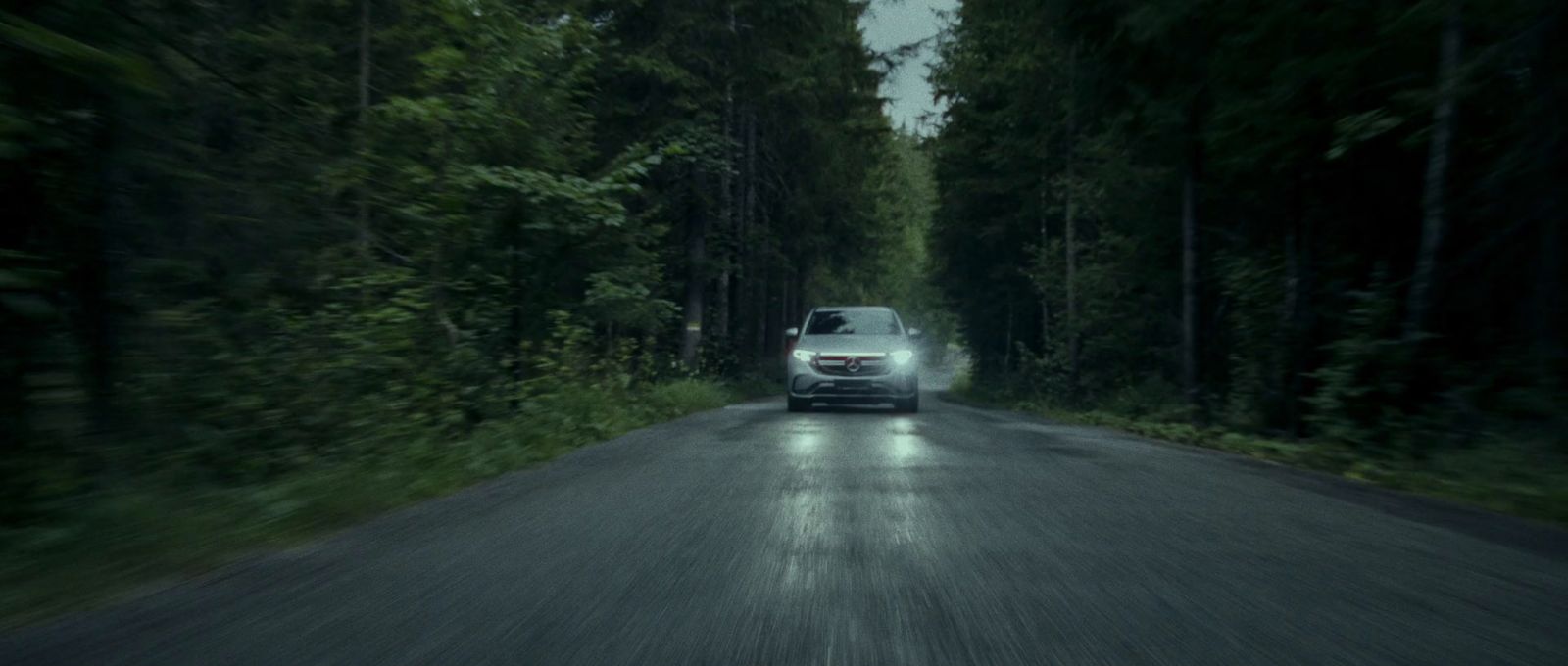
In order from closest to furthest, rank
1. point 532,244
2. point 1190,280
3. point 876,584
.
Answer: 1. point 876,584
2. point 532,244
3. point 1190,280

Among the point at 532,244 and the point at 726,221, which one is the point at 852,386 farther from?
the point at 726,221

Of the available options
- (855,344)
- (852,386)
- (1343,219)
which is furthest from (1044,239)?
(1343,219)

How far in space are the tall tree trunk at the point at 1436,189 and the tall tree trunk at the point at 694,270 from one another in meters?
17.9

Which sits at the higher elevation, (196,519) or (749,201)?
(749,201)

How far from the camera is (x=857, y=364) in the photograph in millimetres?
17062

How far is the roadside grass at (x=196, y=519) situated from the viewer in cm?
428

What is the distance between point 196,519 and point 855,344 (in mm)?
12783

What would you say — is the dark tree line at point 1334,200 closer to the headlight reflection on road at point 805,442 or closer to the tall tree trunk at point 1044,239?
the headlight reflection on road at point 805,442

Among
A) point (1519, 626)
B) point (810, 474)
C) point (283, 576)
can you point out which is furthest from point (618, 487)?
point (1519, 626)

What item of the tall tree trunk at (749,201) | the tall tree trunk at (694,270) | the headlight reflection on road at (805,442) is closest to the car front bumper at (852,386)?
the headlight reflection on road at (805,442)

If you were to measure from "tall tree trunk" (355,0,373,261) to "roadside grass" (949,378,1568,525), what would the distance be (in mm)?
8655

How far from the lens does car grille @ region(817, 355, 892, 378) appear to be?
1703cm

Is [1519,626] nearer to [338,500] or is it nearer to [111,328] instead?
[338,500]

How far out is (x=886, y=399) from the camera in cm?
1723
